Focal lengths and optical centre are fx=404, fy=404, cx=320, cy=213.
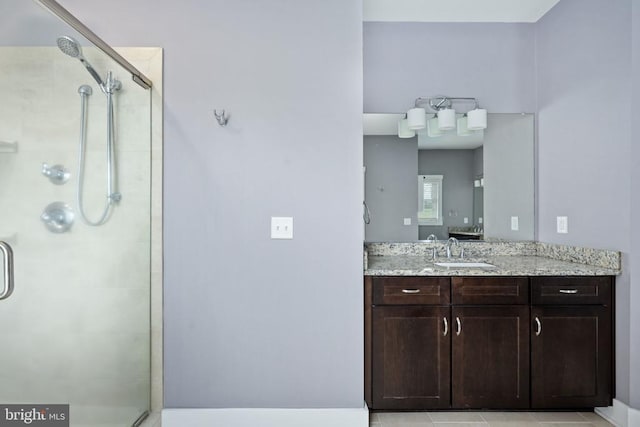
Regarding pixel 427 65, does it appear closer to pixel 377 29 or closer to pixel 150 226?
pixel 377 29

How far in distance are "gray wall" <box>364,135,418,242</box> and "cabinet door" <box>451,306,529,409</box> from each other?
83 cm

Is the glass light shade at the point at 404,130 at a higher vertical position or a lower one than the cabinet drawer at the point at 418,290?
higher

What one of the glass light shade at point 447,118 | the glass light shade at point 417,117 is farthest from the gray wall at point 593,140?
the glass light shade at point 417,117

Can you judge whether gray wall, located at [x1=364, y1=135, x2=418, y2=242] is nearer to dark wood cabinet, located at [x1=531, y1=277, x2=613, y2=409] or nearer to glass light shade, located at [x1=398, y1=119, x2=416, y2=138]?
glass light shade, located at [x1=398, y1=119, x2=416, y2=138]

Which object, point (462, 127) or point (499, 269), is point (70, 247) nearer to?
point (499, 269)

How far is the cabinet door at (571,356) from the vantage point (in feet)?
7.68

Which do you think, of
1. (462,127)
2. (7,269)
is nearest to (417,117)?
(462,127)

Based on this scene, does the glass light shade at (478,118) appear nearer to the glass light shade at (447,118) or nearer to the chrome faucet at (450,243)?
the glass light shade at (447,118)

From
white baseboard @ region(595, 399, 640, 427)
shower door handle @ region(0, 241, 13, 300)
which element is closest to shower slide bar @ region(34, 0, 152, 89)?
shower door handle @ region(0, 241, 13, 300)

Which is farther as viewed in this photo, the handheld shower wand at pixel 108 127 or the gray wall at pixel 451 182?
the gray wall at pixel 451 182

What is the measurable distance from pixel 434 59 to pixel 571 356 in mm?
2156

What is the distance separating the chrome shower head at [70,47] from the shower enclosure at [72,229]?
0.06ft

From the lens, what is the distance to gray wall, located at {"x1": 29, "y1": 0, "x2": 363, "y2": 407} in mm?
2232

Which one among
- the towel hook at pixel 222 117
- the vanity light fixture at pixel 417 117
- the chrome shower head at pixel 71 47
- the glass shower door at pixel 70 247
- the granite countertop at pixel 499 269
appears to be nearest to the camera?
the glass shower door at pixel 70 247
